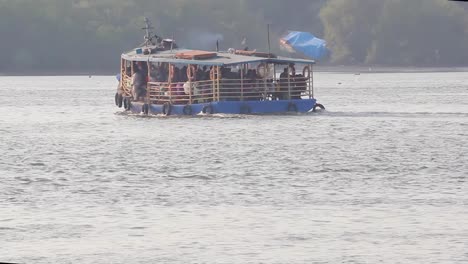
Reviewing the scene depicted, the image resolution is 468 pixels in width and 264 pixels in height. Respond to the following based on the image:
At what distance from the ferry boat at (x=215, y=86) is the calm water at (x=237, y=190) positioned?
63 cm

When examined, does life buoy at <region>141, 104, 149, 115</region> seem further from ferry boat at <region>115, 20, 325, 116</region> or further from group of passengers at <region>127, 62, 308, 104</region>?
group of passengers at <region>127, 62, 308, 104</region>

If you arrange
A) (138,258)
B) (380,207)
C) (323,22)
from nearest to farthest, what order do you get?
1. (138,258)
2. (380,207)
3. (323,22)

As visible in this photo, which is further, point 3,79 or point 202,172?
point 3,79

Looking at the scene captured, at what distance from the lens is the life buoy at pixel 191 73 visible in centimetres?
5262

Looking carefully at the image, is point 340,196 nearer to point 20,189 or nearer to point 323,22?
point 20,189

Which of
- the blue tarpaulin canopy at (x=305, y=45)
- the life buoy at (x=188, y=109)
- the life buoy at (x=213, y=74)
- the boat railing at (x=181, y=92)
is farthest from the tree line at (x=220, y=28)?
the life buoy at (x=188, y=109)

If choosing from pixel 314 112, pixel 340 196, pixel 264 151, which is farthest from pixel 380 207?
pixel 314 112

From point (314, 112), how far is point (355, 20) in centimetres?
7837

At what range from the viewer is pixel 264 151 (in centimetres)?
3941

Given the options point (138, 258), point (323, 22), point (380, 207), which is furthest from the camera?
point (323, 22)

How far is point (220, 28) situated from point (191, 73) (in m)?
73.0

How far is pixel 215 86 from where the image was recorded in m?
51.9

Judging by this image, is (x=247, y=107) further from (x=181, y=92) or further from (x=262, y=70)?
(x=181, y=92)

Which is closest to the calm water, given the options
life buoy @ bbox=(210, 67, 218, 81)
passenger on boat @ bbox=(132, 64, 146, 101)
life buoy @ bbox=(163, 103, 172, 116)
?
life buoy @ bbox=(163, 103, 172, 116)
